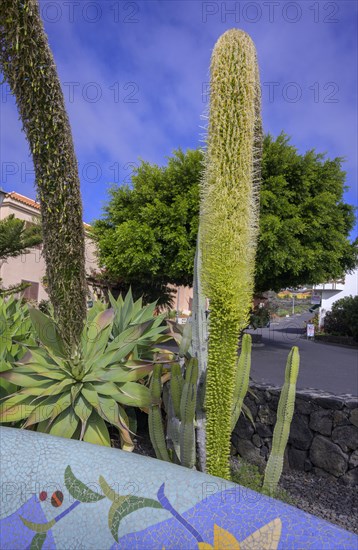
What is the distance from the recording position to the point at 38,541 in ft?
5.08

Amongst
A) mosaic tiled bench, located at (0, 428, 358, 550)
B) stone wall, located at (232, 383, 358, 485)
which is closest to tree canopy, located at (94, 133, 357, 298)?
stone wall, located at (232, 383, 358, 485)

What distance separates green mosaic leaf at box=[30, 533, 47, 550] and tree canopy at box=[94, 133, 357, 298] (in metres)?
11.9

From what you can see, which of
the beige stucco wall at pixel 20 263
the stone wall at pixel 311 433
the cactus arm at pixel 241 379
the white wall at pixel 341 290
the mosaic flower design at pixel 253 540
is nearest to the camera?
the mosaic flower design at pixel 253 540

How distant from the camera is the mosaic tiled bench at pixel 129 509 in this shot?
1.31 metres

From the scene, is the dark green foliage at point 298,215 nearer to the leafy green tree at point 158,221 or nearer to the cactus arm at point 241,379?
the leafy green tree at point 158,221

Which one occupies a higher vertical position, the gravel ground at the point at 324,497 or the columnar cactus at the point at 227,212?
the columnar cactus at the point at 227,212

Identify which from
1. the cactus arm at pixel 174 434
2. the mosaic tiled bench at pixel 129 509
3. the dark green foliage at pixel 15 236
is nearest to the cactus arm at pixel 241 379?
the cactus arm at pixel 174 434

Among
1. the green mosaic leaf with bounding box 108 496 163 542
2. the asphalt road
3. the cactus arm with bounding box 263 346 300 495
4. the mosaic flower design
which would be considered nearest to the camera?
the mosaic flower design

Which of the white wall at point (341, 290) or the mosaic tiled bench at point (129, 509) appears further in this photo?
the white wall at point (341, 290)

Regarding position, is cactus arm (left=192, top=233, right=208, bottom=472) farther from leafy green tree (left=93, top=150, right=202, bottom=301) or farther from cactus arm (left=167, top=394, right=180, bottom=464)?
leafy green tree (left=93, top=150, right=202, bottom=301)

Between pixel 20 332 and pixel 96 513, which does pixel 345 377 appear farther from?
pixel 96 513

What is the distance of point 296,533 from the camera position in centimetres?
127

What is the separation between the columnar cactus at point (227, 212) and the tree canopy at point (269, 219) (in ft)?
35.0

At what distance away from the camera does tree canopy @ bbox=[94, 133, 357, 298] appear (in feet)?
44.6
